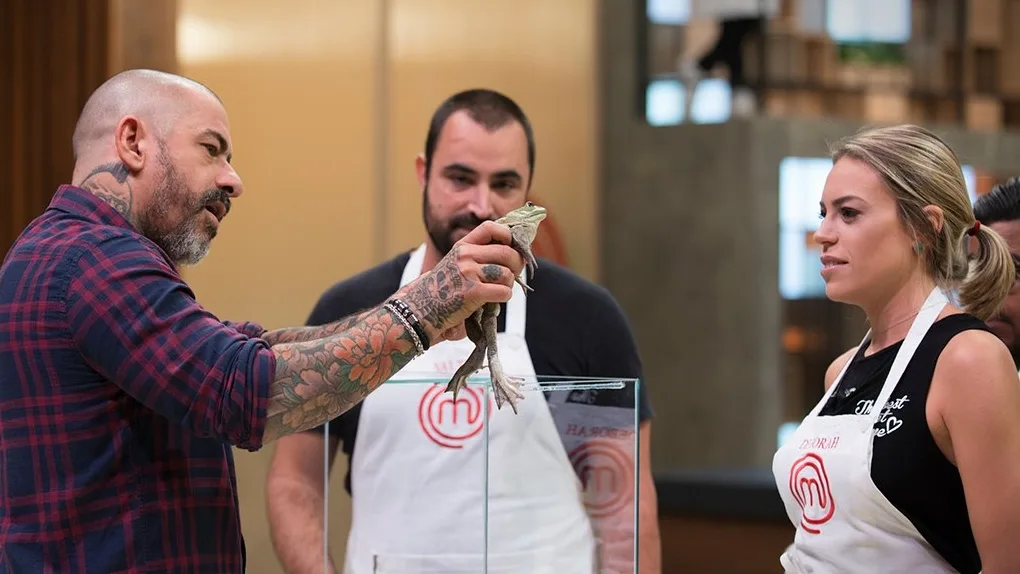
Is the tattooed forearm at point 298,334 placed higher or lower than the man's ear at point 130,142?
lower

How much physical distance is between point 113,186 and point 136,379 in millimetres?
304

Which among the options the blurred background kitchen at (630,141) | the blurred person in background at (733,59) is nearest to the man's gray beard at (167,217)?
the blurred background kitchen at (630,141)

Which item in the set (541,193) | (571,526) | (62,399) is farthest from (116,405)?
(541,193)

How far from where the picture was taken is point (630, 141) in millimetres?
7977

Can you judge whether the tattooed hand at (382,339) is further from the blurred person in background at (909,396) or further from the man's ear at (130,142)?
the blurred person in background at (909,396)

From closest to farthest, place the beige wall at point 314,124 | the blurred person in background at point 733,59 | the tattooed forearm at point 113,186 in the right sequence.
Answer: the tattooed forearm at point 113,186, the beige wall at point 314,124, the blurred person in background at point 733,59

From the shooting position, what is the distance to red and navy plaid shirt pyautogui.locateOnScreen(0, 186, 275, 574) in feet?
4.85

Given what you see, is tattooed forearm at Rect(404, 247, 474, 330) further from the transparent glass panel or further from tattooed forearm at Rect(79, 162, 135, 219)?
tattooed forearm at Rect(79, 162, 135, 219)

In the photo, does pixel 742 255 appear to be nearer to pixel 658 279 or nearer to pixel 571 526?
pixel 658 279

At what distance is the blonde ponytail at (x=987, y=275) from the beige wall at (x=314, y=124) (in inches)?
57.6

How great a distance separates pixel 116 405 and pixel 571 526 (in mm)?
675

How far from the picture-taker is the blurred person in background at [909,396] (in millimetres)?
1687

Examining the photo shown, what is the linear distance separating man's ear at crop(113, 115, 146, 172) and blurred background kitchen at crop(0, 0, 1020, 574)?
2.23 ft

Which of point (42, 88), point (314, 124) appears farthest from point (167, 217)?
point (314, 124)
